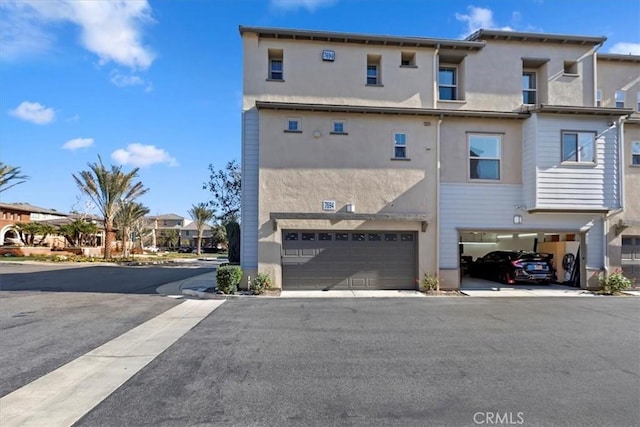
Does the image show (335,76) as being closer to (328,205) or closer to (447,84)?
(447,84)

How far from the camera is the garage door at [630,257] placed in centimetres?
1479

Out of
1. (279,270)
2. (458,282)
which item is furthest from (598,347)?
(279,270)

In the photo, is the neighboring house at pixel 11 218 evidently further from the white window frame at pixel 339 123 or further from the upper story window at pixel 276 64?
the white window frame at pixel 339 123

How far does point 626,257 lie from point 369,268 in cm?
995

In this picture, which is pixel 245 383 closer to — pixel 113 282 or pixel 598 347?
pixel 598 347

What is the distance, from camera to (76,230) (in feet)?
126

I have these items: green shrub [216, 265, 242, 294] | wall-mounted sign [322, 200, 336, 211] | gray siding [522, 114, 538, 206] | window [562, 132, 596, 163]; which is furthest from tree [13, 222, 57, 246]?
window [562, 132, 596, 163]

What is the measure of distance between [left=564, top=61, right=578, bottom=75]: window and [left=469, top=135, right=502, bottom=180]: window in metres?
4.04

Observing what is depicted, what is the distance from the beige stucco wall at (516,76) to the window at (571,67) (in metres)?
0.12

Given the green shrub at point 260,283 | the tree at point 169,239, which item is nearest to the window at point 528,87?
the green shrub at point 260,283

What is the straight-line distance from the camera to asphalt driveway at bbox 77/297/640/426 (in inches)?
165

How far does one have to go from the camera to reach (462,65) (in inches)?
578

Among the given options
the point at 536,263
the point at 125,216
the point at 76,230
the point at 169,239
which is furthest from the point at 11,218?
the point at 536,263

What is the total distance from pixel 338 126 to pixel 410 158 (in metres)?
2.81
